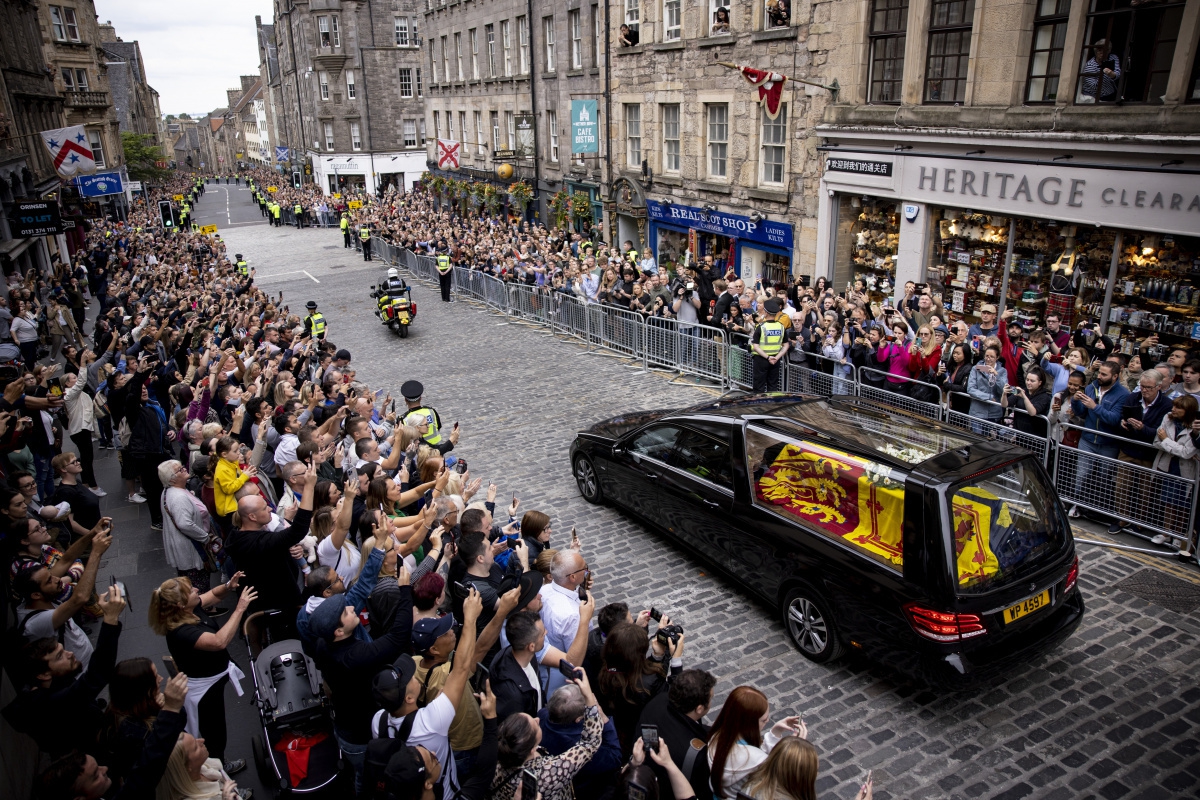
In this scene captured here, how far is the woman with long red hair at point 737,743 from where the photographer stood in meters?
3.62

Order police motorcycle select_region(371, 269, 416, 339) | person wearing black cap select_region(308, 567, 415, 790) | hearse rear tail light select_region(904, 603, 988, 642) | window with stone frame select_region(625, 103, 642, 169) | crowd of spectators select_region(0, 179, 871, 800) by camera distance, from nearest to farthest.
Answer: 1. crowd of spectators select_region(0, 179, 871, 800)
2. person wearing black cap select_region(308, 567, 415, 790)
3. hearse rear tail light select_region(904, 603, 988, 642)
4. police motorcycle select_region(371, 269, 416, 339)
5. window with stone frame select_region(625, 103, 642, 169)

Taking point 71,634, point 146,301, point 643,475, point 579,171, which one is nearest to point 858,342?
point 643,475

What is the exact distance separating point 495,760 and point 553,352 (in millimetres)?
12886

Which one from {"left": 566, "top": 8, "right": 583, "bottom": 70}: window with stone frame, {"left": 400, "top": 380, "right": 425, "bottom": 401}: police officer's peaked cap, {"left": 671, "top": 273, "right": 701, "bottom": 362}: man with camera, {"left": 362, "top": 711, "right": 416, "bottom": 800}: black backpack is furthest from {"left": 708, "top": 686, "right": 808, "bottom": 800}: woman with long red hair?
{"left": 566, "top": 8, "right": 583, "bottom": 70}: window with stone frame

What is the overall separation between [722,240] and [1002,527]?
16751mm

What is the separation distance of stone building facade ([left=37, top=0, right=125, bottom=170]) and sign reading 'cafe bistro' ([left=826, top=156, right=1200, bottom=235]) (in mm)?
43190

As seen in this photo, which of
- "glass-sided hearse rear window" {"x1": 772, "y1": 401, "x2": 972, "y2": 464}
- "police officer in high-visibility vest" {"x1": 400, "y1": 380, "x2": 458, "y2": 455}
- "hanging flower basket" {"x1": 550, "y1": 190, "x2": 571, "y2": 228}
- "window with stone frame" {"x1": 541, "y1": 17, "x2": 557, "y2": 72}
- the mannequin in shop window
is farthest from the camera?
"window with stone frame" {"x1": 541, "y1": 17, "x2": 557, "y2": 72}

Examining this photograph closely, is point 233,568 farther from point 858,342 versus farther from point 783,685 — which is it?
point 858,342

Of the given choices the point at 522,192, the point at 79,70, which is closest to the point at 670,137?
the point at 522,192

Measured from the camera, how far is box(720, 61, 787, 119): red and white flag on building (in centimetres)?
1664

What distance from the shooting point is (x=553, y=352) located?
54.7ft

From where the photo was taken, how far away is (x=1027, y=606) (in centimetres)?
525

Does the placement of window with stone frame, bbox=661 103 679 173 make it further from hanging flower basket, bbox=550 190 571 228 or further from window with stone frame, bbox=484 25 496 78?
window with stone frame, bbox=484 25 496 78

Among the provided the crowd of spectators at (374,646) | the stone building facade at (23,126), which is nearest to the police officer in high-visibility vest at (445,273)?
the stone building facade at (23,126)
